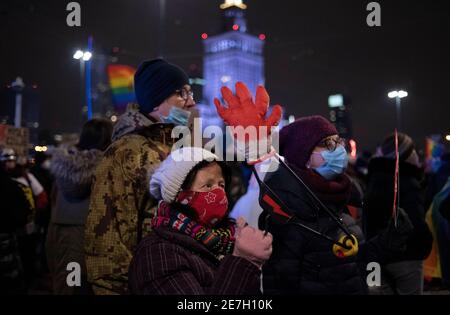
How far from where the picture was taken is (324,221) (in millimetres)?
3230

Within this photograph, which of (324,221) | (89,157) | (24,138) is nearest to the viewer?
(324,221)

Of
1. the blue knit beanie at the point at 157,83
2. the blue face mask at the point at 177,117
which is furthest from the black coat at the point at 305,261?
the blue knit beanie at the point at 157,83

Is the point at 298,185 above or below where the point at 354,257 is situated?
above

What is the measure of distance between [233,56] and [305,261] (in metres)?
91.1

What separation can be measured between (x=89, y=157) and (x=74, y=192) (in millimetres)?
359

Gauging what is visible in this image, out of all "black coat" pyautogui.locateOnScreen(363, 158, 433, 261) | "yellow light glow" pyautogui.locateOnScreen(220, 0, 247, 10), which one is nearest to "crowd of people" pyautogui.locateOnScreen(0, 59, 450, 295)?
"black coat" pyautogui.locateOnScreen(363, 158, 433, 261)

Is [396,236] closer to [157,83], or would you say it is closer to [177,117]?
[177,117]

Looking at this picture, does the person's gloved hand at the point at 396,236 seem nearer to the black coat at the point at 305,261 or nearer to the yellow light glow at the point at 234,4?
the black coat at the point at 305,261

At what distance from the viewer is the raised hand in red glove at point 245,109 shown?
2988 mm

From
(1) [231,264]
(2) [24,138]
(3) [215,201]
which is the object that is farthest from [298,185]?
(2) [24,138]

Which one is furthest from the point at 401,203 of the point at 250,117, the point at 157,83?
the point at 157,83

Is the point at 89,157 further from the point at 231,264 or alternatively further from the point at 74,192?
the point at 231,264

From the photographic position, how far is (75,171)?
4.42 m

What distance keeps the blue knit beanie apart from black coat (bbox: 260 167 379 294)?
1.07 m
